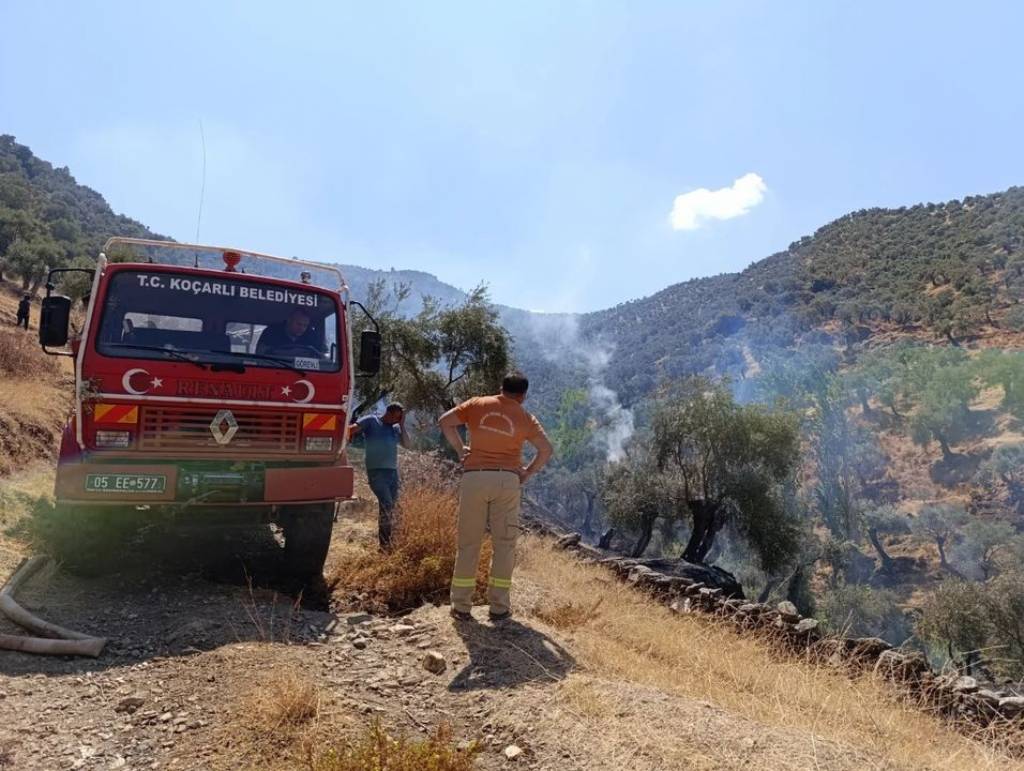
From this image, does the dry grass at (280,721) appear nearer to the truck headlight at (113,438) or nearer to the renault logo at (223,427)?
the renault logo at (223,427)

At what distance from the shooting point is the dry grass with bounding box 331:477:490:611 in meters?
5.97

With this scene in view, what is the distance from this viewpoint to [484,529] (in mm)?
5000

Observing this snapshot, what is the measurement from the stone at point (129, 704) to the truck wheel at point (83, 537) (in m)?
2.16

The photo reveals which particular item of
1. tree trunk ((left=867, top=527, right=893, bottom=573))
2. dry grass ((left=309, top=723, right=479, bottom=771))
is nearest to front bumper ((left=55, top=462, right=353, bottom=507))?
dry grass ((left=309, top=723, right=479, bottom=771))

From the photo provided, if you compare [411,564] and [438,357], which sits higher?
[438,357]

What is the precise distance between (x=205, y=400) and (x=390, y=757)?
10.8 feet

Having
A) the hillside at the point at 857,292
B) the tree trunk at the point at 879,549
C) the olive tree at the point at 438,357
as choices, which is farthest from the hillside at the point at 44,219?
the hillside at the point at 857,292

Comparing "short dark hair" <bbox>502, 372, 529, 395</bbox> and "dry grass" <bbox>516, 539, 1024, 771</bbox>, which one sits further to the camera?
"short dark hair" <bbox>502, 372, 529, 395</bbox>

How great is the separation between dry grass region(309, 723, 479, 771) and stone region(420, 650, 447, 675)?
1.03 metres

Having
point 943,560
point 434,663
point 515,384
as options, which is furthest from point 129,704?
point 943,560

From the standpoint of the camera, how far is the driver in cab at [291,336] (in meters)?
5.76

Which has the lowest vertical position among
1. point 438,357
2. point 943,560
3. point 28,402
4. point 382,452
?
point 943,560

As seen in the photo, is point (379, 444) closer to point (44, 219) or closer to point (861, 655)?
point (861, 655)

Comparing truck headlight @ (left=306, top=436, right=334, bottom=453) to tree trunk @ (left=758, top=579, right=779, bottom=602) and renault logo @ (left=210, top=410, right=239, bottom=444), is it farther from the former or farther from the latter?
tree trunk @ (left=758, top=579, right=779, bottom=602)
